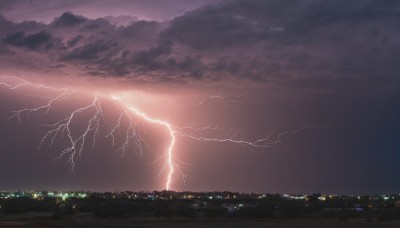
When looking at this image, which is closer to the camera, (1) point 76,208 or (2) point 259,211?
(2) point 259,211

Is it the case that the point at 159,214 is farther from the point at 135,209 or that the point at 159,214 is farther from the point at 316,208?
the point at 316,208

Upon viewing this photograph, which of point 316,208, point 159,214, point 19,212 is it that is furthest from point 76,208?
point 316,208

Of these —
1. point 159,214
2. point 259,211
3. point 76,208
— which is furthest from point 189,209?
point 76,208

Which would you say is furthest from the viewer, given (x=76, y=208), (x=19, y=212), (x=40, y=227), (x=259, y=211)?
(x=76, y=208)

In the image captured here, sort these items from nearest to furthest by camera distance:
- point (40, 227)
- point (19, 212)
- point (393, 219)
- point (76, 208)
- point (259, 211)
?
1. point (40, 227)
2. point (393, 219)
3. point (259, 211)
4. point (19, 212)
5. point (76, 208)

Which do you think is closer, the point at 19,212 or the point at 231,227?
the point at 231,227

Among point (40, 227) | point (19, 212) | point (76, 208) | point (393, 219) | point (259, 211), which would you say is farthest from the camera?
Result: point (76, 208)

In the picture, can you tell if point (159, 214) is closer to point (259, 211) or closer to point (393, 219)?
point (259, 211)

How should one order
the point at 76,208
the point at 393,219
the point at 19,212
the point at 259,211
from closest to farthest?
the point at 393,219, the point at 259,211, the point at 19,212, the point at 76,208
